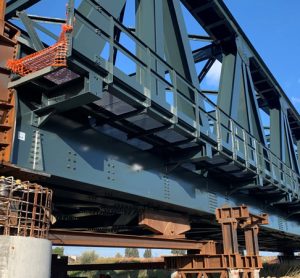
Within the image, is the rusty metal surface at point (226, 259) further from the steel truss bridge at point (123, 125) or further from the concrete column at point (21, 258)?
the concrete column at point (21, 258)

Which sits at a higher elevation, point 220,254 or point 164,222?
point 164,222

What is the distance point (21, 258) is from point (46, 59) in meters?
3.03

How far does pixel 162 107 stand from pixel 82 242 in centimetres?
296

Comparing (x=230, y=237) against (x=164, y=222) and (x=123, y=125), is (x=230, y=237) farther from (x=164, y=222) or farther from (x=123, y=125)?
(x=123, y=125)

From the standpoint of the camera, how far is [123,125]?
27.6 feet

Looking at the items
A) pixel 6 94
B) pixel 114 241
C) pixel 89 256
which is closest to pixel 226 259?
pixel 114 241

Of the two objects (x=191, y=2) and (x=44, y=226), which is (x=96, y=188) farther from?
(x=191, y=2)

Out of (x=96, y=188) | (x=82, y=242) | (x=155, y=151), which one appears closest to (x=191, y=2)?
(x=155, y=151)

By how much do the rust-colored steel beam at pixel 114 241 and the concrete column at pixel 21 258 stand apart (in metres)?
1.56

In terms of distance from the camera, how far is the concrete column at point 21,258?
451 cm

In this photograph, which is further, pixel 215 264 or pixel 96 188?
pixel 215 264

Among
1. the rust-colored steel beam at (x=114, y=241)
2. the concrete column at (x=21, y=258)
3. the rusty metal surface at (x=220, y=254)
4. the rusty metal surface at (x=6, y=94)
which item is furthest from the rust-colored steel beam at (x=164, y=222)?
the concrete column at (x=21, y=258)

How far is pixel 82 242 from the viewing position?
7.20 metres

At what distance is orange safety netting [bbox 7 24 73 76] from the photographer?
6031mm
